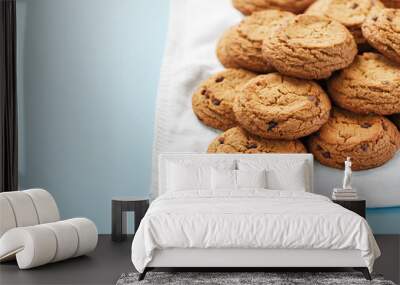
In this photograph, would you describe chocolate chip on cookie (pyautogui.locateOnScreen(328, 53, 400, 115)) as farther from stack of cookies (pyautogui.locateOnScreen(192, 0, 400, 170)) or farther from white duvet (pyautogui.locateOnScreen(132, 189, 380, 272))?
white duvet (pyautogui.locateOnScreen(132, 189, 380, 272))

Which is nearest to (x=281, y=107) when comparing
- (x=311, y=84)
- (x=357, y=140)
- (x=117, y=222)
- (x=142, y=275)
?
(x=311, y=84)

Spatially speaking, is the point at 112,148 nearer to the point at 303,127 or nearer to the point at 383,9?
the point at 303,127

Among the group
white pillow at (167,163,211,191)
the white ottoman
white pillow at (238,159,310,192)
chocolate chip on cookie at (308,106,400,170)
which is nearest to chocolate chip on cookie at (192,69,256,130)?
white pillow at (238,159,310,192)

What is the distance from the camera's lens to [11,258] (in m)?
5.03

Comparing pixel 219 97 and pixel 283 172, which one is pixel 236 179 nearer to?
pixel 283 172

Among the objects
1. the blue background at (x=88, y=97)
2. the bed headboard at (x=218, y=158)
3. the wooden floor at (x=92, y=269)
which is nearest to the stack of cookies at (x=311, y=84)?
the bed headboard at (x=218, y=158)

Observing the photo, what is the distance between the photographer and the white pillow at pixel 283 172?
5.82 metres

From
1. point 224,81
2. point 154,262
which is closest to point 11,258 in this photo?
point 154,262

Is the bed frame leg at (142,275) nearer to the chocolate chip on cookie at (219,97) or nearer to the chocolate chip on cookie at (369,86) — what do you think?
the chocolate chip on cookie at (219,97)

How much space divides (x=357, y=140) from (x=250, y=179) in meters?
1.01

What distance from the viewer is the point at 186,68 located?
21.1ft

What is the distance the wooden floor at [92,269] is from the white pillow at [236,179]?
935 millimetres

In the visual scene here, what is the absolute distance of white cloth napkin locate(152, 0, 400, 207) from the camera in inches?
251

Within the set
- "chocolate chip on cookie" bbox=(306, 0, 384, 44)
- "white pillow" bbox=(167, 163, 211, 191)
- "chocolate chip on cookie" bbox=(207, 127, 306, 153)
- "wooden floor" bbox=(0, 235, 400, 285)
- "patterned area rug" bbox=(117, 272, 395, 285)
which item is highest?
"chocolate chip on cookie" bbox=(306, 0, 384, 44)
